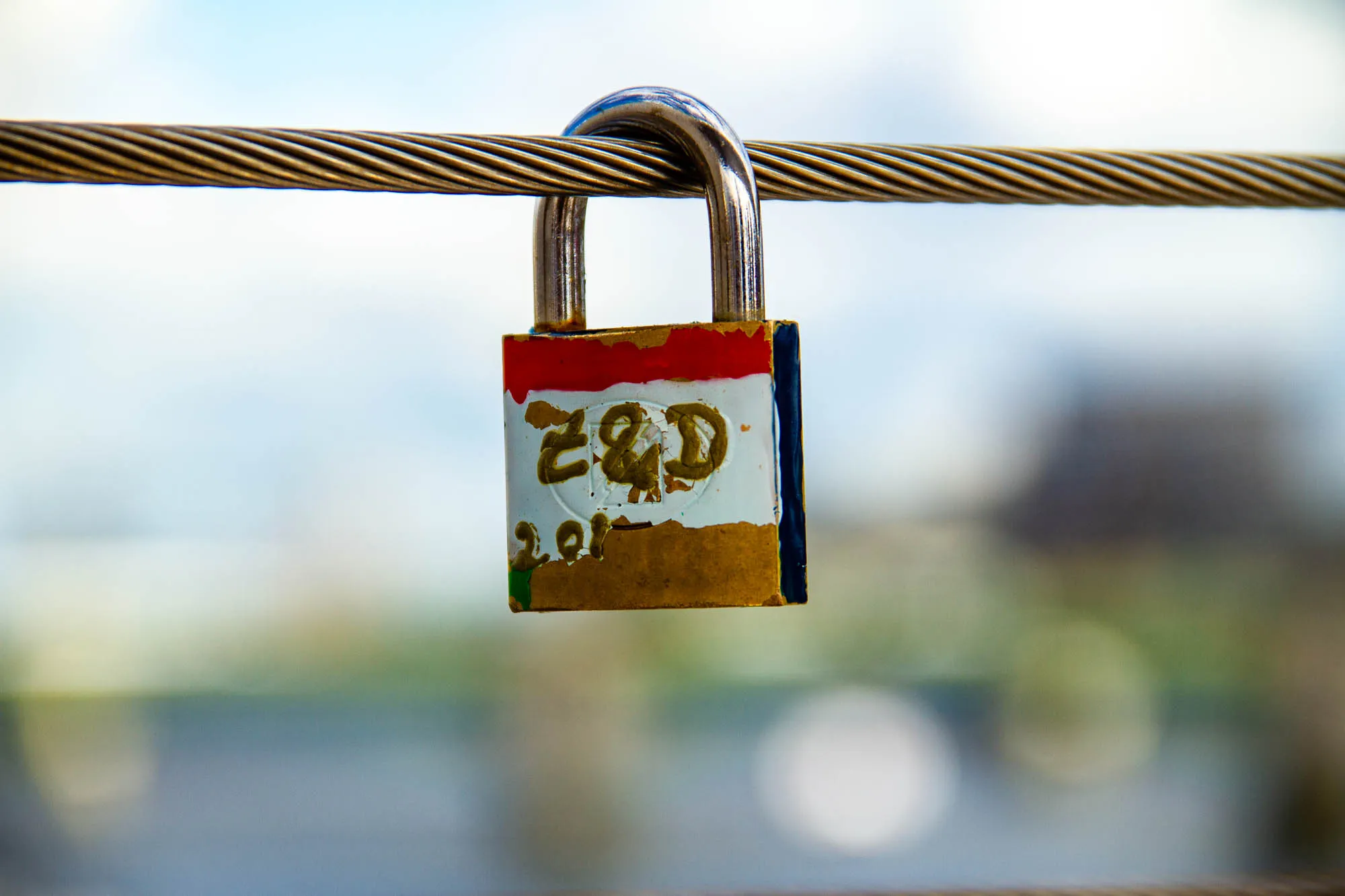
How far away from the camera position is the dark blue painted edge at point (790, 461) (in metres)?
0.49

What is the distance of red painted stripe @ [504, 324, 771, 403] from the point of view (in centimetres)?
50

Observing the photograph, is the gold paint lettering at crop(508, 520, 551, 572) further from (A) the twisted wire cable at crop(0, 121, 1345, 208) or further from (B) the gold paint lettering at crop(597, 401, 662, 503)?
(A) the twisted wire cable at crop(0, 121, 1345, 208)

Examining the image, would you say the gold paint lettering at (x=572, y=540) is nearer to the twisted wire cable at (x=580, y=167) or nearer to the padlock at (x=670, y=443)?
the padlock at (x=670, y=443)

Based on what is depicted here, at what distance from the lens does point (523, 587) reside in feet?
1.67

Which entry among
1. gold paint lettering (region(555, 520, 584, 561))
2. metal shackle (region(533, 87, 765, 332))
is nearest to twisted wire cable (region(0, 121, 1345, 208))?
metal shackle (region(533, 87, 765, 332))

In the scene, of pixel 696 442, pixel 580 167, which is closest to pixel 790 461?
pixel 696 442

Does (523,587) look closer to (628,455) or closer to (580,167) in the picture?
(628,455)

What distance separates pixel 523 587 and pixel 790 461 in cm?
13

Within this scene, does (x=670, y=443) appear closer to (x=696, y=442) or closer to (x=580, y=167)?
(x=696, y=442)

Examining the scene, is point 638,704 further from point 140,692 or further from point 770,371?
point 770,371

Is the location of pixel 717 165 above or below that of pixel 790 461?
above

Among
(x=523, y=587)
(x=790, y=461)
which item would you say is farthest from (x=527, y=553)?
(x=790, y=461)

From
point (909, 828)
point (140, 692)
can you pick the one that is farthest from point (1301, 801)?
point (140, 692)

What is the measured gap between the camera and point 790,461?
50cm
